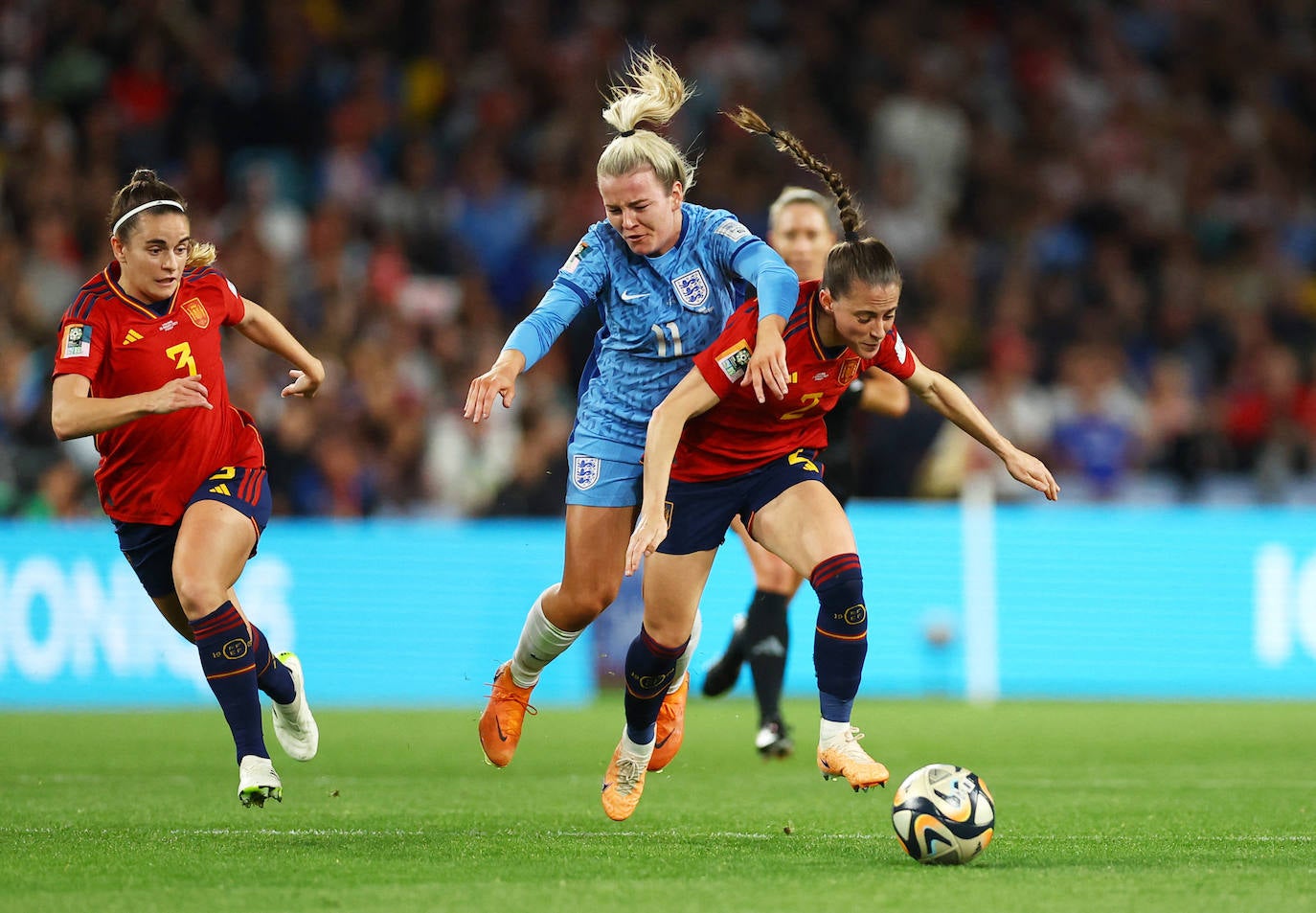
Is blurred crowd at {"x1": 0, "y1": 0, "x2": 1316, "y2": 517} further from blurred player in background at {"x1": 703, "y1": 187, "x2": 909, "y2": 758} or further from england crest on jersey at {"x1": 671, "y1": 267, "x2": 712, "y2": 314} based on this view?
england crest on jersey at {"x1": 671, "y1": 267, "x2": 712, "y2": 314}

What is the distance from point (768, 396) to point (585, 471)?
2.57ft

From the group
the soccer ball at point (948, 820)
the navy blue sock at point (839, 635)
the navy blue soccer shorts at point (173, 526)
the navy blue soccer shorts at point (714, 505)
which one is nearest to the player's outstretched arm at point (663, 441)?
the navy blue soccer shorts at point (714, 505)

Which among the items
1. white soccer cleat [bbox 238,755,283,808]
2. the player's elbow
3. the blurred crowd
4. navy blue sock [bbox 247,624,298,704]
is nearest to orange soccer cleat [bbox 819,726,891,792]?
white soccer cleat [bbox 238,755,283,808]

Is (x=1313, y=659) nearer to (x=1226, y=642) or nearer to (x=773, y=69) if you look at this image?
(x=1226, y=642)

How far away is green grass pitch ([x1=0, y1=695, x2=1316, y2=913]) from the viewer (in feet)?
14.6

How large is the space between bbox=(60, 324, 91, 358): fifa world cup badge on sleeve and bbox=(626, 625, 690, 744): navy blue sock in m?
2.05

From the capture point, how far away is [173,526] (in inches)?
241

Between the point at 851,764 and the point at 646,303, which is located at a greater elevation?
the point at 646,303

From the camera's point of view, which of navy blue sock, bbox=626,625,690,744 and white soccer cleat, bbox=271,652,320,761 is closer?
navy blue sock, bbox=626,625,690,744

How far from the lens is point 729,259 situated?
6.16m

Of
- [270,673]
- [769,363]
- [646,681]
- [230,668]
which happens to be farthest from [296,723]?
[769,363]

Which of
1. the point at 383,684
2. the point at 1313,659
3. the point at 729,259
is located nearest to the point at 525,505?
the point at 383,684

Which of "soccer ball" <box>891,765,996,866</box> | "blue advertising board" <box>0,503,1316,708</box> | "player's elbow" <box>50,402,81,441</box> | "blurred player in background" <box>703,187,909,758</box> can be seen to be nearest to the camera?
"soccer ball" <box>891,765,996,866</box>

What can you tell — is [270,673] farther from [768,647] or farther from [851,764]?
[768,647]
